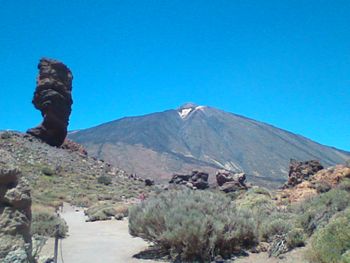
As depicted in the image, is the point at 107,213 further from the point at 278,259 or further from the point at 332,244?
the point at 332,244

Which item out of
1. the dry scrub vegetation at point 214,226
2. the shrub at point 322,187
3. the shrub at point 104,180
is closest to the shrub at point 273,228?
the dry scrub vegetation at point 214,226

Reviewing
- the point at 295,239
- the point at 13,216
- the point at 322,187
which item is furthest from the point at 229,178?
the point at 13,216

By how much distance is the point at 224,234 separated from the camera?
31.5ft

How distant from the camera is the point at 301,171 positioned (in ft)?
87.5

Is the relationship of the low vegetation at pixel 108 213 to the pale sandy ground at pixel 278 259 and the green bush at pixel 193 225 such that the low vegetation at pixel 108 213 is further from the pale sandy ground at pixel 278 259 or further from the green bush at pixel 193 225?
the pale sandy ground at pixel 278 259

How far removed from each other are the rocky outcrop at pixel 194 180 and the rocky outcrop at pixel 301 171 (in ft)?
59.4

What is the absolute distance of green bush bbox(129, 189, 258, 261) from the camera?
30.2 ft

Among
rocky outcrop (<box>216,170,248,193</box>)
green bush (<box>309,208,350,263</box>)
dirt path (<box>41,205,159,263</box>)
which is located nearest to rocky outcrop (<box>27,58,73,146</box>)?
rocky outcrop (<box>216,170,248,193</box>)

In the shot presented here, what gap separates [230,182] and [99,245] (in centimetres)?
2552

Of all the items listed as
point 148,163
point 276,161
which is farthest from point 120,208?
point 276,161

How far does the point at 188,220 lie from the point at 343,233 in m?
3.33

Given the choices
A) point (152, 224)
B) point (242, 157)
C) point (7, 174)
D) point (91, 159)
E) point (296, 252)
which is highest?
point (242, 157)

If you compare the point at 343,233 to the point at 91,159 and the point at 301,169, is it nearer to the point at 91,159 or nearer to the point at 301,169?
the point at 301,169

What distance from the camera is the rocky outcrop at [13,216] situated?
18.9 feet
